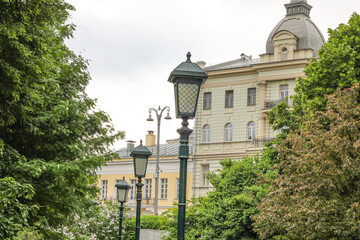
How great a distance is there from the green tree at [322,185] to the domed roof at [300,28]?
2814 centimetres

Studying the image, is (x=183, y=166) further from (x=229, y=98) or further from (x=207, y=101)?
(x=207, y=101)

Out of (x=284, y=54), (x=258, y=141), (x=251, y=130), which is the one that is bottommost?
(x=258, y=141)

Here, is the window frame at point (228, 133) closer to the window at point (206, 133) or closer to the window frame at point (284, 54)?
the window at point (206, 133)

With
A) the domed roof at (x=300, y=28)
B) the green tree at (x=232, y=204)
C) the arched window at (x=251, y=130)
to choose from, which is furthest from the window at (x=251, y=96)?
the green tree at (x=232, y=204)

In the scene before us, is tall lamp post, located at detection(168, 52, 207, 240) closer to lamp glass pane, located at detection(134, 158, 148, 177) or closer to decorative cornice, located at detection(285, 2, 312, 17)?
lamp glass pane, located at detection(134, 158, 148, 177)

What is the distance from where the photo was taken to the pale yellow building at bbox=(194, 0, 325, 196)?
171 feet

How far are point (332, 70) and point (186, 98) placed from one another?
18375mm

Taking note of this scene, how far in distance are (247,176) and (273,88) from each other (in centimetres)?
2515

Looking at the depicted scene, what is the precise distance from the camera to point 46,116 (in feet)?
67.1

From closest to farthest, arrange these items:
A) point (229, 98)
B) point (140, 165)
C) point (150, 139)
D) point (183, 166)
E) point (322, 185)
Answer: point (183, 166), point (140, 165), point (322, 185), point (229, 98), point (150, 139)

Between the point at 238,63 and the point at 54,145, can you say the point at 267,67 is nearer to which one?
the point at 238,63

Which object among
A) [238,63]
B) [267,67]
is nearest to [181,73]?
[267,67]

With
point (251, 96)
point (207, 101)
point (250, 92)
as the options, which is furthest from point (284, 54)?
point (207, 101)

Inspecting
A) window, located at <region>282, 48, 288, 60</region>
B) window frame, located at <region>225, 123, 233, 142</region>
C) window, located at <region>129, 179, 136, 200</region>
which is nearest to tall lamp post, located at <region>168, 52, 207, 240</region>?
window, located at <region>282, 48, 288, 60</region>
